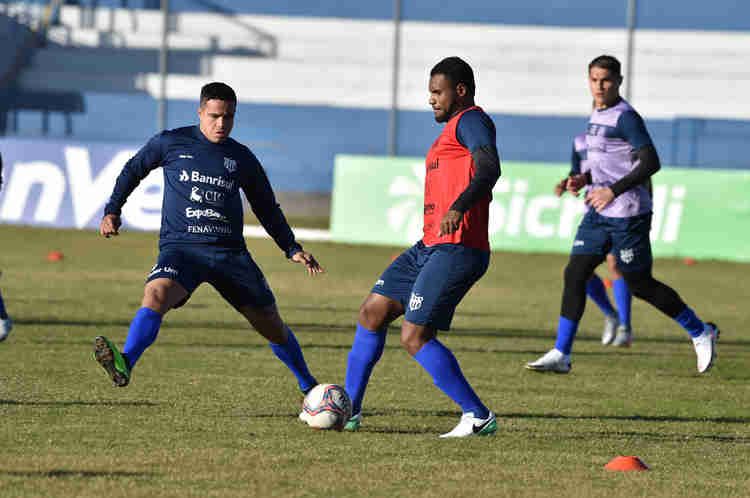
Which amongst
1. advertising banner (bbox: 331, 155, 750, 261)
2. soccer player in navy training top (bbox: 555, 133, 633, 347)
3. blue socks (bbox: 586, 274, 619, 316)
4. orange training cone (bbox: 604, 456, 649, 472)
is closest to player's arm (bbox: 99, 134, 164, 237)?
orange training cone (bbox: 604, 456, 649, 472)

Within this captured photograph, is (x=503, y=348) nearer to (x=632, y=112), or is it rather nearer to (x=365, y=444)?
(x=632, y=112)

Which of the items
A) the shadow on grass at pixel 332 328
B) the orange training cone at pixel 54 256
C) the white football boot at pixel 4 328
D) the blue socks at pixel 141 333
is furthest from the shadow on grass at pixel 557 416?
the orange training cone at pixel 54 256

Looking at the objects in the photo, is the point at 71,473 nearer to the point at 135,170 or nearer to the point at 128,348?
the point at 128,348

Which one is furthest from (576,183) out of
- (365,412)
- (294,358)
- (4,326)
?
(4,326)

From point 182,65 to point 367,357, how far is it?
3775 centimetres

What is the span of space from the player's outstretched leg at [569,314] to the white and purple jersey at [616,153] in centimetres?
42

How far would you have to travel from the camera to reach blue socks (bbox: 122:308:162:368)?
7.77 metres

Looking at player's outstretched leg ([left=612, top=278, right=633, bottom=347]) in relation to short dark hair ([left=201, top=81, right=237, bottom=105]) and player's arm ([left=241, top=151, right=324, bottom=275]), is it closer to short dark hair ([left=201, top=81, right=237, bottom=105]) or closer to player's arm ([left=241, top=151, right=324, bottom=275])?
player's arm ([left=241, top=151, right=324, bottom=275])

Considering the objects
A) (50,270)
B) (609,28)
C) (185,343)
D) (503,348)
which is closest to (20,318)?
(185,343)

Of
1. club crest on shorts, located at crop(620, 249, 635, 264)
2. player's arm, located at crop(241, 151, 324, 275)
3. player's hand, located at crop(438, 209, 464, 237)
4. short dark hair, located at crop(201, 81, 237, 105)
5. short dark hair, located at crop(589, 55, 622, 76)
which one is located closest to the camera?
player's hand, located at crop(438, 209, 464, 237)

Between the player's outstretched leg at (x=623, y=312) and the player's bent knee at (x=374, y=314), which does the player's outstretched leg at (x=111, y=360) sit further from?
the player's outstretched leg at (x=623, y=312)

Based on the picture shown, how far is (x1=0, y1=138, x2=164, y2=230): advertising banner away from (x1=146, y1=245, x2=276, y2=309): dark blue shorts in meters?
16.3

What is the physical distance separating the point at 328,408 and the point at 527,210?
1622 cm

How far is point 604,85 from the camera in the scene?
34.6 feet
